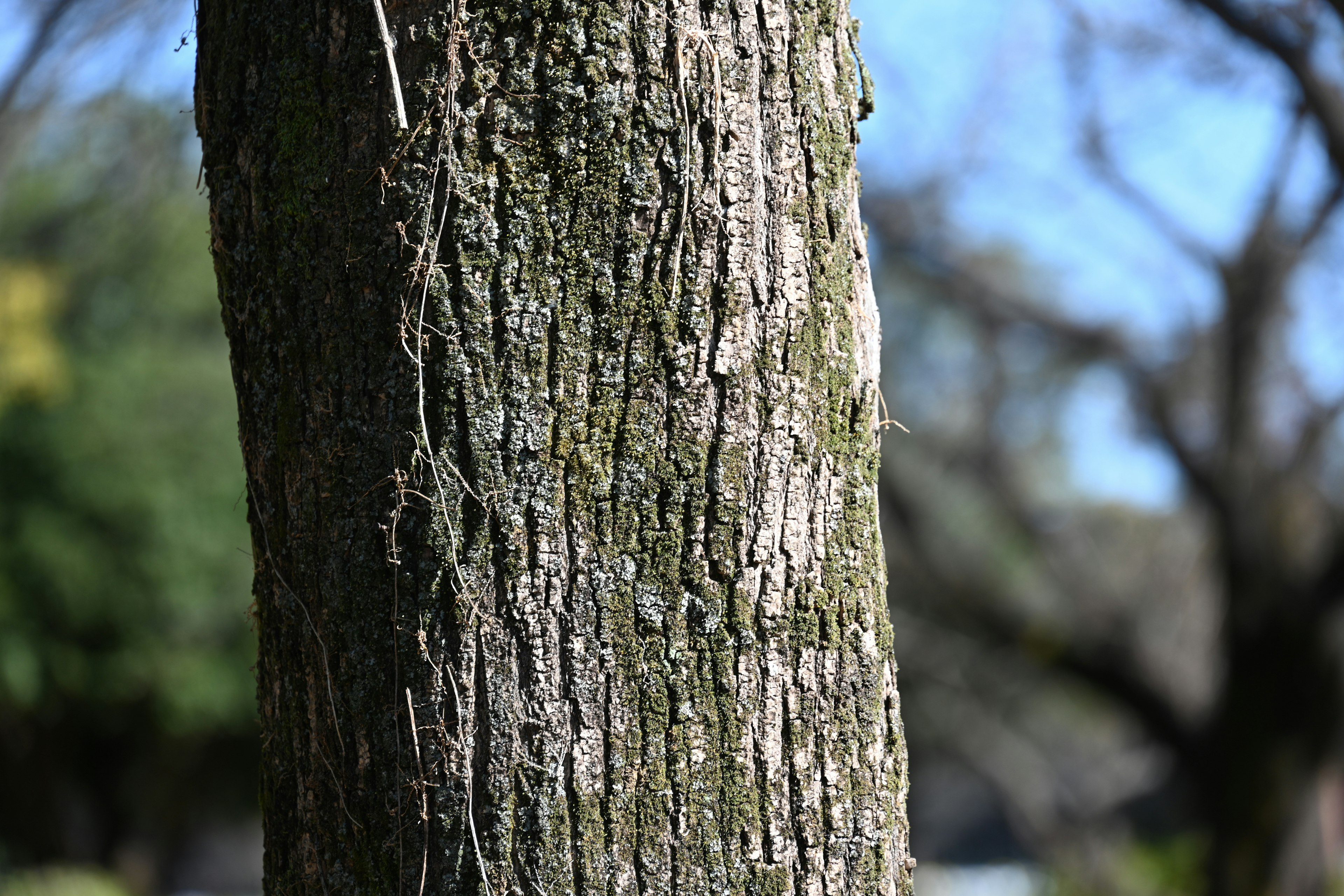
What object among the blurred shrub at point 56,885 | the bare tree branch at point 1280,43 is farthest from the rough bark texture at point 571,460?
the blurred shrub at point 56,885

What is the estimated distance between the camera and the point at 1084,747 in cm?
2397

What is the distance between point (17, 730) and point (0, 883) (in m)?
6.44

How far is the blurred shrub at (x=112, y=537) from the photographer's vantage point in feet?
41.9

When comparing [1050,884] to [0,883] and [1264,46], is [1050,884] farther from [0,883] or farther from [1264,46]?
[0,883]

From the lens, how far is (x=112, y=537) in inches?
520

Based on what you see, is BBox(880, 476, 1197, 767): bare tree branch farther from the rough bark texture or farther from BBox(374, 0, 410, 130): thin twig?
BBox(374, 0, 410, 130): thin twig

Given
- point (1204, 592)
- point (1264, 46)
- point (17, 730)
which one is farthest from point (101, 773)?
point (1264, 46)

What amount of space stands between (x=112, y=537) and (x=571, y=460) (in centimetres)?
1357

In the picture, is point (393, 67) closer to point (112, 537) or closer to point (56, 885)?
point (56, 885)

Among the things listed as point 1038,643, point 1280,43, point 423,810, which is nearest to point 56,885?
point 1038,643

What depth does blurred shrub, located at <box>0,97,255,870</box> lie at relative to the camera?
1278cm

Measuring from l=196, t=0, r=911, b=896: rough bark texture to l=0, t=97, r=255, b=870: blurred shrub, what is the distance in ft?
34.3

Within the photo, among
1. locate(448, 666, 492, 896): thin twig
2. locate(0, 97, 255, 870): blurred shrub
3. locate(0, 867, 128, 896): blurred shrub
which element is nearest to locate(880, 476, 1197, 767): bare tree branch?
locate(0, 867, 128, 896): blurred shrub

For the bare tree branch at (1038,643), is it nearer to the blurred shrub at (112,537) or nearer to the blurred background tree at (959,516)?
the blurred background tree at (959,516)
